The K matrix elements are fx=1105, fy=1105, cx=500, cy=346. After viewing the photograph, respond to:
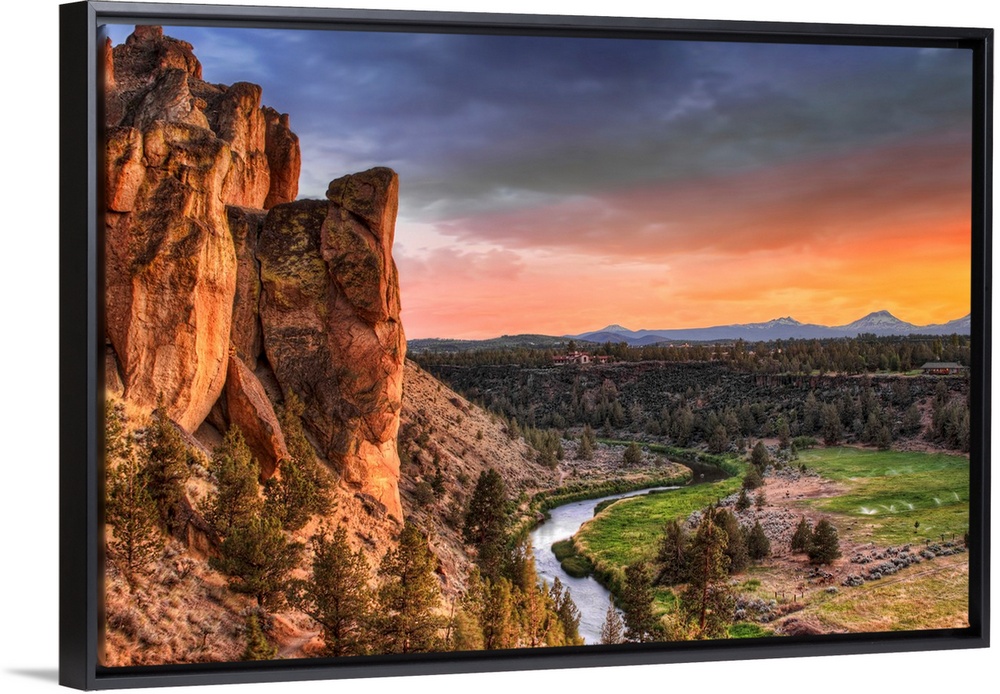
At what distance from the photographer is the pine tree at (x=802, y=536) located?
571 inches

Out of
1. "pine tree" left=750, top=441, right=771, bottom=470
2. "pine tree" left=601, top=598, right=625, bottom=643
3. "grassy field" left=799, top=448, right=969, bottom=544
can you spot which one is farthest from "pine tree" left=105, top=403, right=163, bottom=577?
"grassy field" left=799, top=448, right=969, bottom=544

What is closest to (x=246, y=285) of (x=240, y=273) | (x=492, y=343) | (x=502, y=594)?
(x=240, y=273)

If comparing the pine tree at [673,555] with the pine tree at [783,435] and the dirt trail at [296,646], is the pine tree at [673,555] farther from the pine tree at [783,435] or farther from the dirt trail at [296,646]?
the dirt trail at [296,646]

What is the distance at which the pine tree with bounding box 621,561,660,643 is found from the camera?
14172 mm

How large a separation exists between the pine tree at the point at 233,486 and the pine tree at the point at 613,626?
15.2ft

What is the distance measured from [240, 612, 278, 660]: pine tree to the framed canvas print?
83 millimetres

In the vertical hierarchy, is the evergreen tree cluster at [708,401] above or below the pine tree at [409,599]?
above

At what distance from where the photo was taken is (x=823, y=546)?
47.8ft

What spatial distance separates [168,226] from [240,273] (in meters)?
1.34

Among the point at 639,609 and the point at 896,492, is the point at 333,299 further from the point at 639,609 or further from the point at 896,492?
the point at 896,492

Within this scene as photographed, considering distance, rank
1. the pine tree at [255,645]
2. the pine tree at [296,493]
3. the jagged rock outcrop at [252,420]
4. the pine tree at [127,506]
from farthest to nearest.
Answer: the jagged rock outcrop at [252,420] < the pine tree at [296,493] < the pine tree at [255,645] < the pine tree at [127,506]

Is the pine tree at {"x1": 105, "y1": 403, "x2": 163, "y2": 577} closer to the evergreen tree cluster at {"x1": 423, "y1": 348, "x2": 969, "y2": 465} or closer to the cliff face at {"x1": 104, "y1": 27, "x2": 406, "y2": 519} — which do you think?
the cliff face at {"x1": 104, "y1": 27, "x2": 406, "y2": 519}

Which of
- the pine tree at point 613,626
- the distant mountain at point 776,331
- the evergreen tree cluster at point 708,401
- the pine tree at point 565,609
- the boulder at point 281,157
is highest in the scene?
the boulder at point 281,157

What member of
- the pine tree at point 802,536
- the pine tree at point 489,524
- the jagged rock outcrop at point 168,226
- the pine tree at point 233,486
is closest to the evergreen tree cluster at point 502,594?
the pine tree at point 489,524
